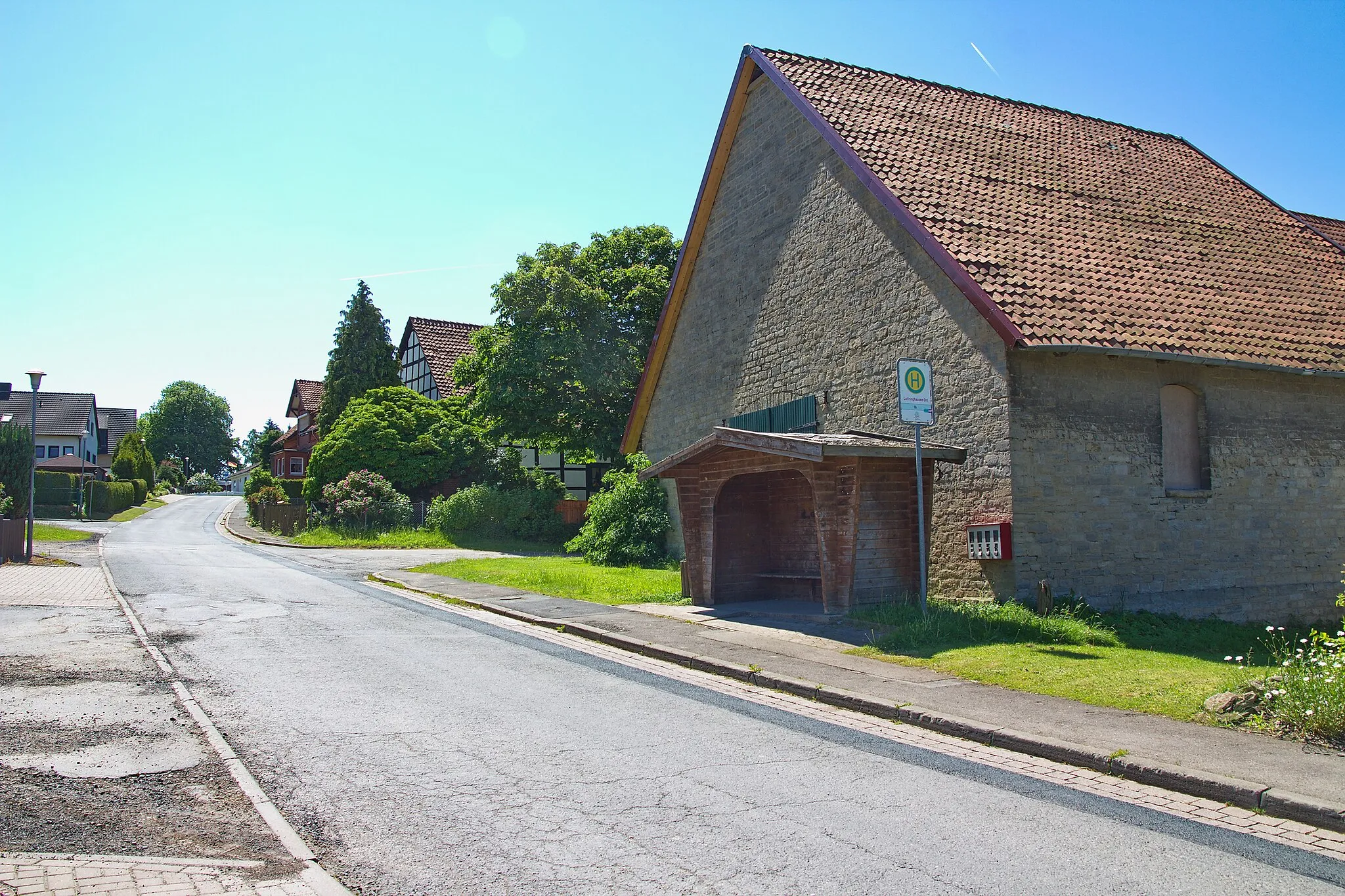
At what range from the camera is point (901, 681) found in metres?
9.01

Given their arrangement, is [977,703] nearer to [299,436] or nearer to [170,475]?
[299,436]

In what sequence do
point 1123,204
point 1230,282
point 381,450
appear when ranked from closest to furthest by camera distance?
point 1230,282 < point 1123,204 < point 381,450

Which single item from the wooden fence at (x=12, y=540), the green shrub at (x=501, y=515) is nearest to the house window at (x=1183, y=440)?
the green shrub at (x=501, y=515)

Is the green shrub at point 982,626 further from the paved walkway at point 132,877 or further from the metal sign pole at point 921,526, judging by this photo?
the paved walkway at point 132,877

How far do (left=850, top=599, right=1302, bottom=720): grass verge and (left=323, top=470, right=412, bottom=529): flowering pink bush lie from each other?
26.4 metres

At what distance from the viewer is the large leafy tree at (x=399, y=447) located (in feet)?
124

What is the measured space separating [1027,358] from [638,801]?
959 cm

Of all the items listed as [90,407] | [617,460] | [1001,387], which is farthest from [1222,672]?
[90,407]

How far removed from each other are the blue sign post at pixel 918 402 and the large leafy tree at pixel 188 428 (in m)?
119

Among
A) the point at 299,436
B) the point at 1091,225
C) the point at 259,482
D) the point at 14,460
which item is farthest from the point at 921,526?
the point at 299,436

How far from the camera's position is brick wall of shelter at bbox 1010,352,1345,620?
42.7ft

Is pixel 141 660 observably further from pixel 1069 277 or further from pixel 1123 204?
pixel 1123 204

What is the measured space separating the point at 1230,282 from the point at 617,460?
865 inches

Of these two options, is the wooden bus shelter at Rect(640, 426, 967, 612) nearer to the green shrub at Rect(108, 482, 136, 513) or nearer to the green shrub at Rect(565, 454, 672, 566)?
the green shrub at Rect(565, 454, 672, 566)
